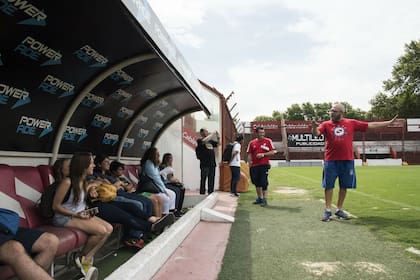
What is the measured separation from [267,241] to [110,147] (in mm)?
3572

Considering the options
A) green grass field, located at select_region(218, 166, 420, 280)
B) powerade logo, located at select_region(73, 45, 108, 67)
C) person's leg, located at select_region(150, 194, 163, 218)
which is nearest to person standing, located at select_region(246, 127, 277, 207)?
green grass field, located at select_region(218, 166, 420, 280)

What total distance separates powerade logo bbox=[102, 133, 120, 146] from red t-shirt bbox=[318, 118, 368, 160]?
12.0 feet

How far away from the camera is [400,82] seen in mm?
58688

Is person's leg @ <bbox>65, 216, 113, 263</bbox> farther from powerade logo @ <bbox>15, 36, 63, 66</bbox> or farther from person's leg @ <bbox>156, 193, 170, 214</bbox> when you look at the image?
person's leg @ <bbox>156, 193, 170, 214</bbox>

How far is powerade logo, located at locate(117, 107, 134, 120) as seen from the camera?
21.7ft

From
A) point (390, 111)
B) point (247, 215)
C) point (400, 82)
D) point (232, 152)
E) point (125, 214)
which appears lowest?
point (247, 215)

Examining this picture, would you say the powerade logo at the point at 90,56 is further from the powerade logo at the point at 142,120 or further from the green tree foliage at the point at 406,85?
the green tree foliage at the point at 406,85

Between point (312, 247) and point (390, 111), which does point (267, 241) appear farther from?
point (390, 111)

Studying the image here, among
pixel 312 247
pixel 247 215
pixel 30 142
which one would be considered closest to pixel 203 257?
pixel 312 247

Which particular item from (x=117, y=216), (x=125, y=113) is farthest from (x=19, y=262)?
(x=125, y=113)

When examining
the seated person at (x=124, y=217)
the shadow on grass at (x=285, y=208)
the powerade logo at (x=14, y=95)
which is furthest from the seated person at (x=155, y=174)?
the shadow on grass at (x=285, y=208)

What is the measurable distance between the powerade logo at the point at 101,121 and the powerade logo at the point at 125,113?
270 mm

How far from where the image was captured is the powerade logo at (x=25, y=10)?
9.91 feet

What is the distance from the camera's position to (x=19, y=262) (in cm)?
238
